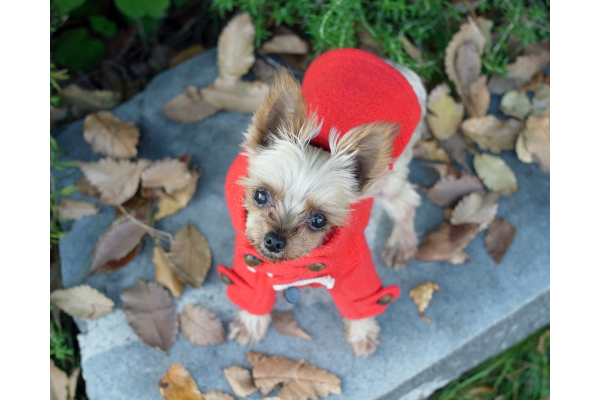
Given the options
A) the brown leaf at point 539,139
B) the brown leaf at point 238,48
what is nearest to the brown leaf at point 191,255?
the brown leaf at point 238,48

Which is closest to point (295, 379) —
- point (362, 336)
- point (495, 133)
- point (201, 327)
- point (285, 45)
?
point (362, 336)

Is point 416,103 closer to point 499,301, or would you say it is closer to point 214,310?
point 499,301

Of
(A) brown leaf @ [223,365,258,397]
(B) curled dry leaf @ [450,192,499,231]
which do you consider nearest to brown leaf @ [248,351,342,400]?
(A) brown leaf @ [223,365,258,397]

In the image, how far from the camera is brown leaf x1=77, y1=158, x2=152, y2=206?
295cm

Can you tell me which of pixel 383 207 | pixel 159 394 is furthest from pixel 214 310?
pixel 383 207

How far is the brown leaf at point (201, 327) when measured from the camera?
8.84 ft

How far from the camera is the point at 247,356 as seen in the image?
2.67m

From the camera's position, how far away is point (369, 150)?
6.52 ft

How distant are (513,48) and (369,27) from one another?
3.50 ft

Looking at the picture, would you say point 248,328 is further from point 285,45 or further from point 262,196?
point 285,45

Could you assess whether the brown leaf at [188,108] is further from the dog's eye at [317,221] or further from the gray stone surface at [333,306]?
the dog's eye at [317,221]

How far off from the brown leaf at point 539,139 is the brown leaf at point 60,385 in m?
3.07

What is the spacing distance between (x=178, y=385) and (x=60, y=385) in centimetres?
69

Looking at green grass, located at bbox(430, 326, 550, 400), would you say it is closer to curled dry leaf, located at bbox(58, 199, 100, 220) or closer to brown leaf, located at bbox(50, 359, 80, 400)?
brown leaf, located at bbox(50, 359, 80, 400)
